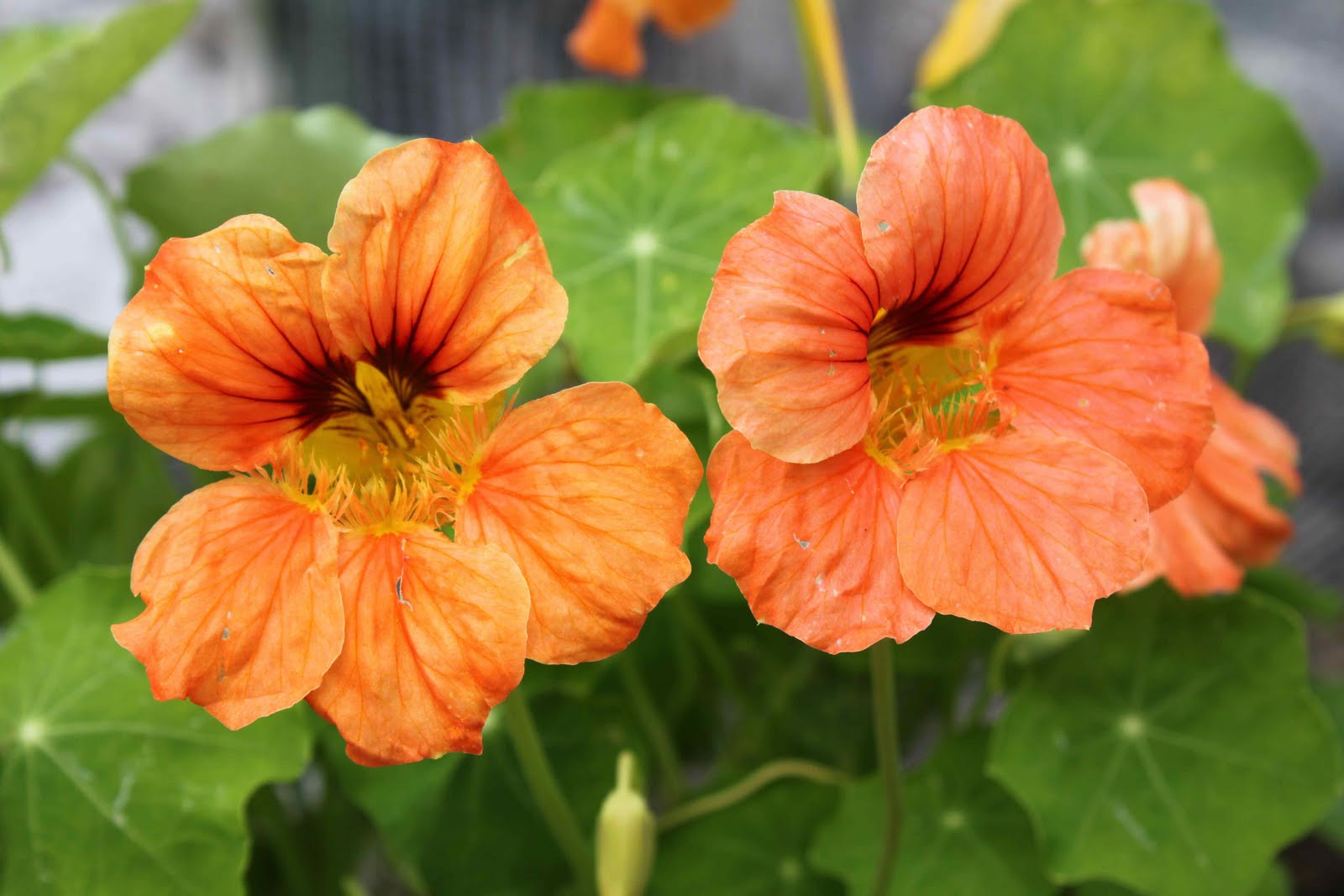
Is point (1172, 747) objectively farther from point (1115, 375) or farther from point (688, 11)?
point (688, 11)

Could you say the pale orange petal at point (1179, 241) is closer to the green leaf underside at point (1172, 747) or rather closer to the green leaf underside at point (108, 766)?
the green leaf underside at point (1172, 747)

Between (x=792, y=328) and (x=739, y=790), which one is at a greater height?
(x=792, y=328)

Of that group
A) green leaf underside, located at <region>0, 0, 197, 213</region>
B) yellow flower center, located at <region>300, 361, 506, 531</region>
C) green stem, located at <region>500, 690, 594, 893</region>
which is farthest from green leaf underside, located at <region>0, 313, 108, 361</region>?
green stem, located at <region>500, 690, 594, 893</region>

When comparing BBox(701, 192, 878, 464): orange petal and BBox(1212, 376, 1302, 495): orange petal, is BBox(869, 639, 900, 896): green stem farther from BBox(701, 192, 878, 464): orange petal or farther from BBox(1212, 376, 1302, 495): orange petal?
BBox(1212, 376, 1302, 495): orange petal

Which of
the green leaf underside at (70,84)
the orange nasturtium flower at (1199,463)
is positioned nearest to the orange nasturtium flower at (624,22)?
the green leaf underside at (70,84)

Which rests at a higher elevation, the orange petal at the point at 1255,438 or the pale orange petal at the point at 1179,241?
the pale orange petal at the point at 1179,241

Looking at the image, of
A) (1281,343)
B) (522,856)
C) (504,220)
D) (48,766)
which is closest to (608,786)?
(522,856)

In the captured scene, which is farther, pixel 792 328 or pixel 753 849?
pixel 753 849

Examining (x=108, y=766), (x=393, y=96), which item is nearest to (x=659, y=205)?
(x=108, y=766)
